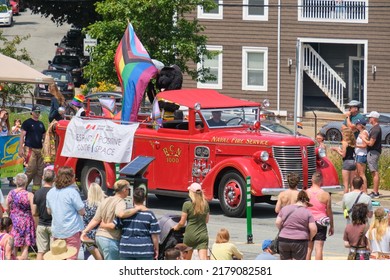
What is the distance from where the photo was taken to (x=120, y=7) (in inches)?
1496

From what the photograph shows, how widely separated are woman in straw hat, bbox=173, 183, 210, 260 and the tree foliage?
43.7 meters

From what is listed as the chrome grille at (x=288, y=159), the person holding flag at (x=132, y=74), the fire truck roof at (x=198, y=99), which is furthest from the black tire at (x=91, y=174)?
the chrome grille at (x=288, y=159)

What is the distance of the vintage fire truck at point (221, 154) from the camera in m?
22.0

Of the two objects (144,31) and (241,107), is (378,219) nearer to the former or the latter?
(241,107)

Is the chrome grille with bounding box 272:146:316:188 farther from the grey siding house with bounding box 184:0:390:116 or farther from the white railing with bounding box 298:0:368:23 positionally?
the white railing with bounding box 298:0:368:23

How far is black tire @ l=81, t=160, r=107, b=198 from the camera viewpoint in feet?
79.5

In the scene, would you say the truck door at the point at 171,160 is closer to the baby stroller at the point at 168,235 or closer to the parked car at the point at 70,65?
the baby stroller at the point at 168,235

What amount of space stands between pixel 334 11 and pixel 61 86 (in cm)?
1260

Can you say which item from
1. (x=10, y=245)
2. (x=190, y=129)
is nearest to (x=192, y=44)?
A: (x=190, y=129)

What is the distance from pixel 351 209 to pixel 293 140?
5.46 meters

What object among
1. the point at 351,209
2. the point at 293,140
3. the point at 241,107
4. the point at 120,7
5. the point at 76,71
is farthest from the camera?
the point at 76,71

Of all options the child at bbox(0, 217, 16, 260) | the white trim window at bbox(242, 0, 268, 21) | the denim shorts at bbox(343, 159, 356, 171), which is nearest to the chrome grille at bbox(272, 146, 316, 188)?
the denim shorts at bbox(343, 159, 356, 171)

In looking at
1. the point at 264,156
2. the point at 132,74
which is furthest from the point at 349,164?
the point at 132,74
